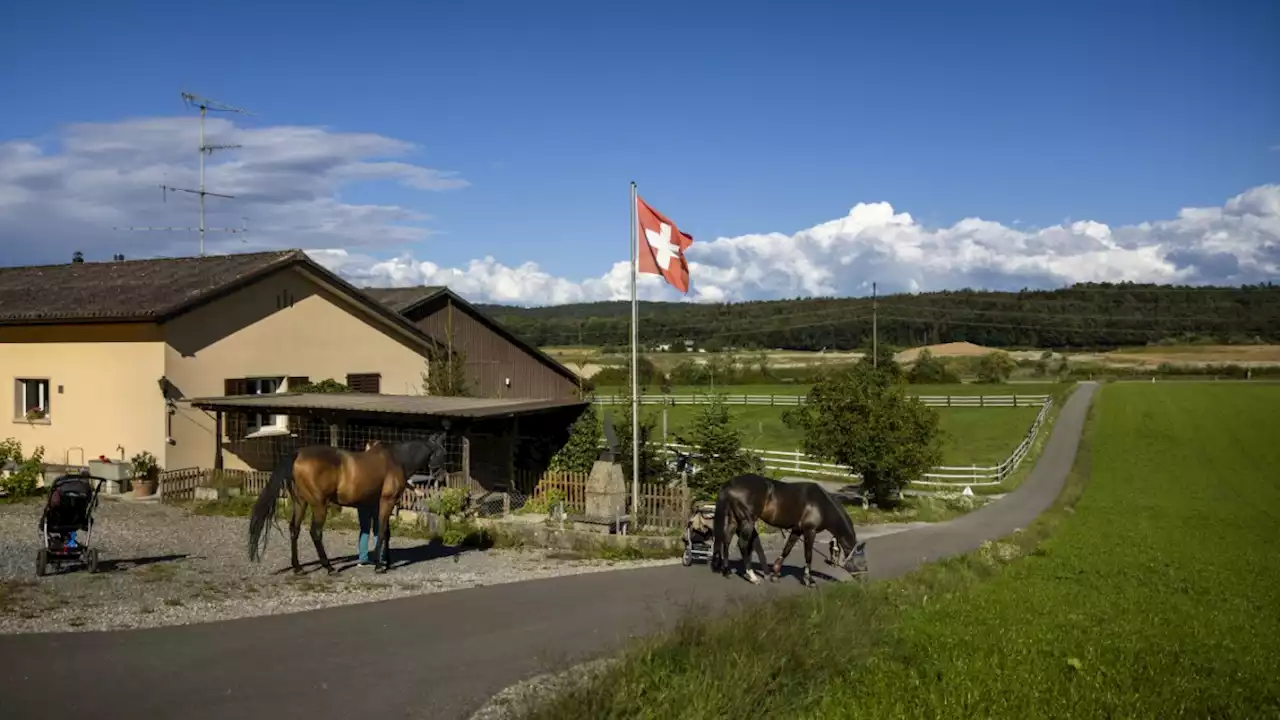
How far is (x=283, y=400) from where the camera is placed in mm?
23406

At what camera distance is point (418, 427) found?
76.2 ft

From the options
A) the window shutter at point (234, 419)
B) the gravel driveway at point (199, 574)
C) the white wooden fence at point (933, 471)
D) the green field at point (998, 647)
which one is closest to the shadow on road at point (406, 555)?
the gravel driveway at point (199, 574)

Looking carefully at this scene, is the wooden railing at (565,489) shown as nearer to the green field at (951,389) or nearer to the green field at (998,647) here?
the green field at (998,647)

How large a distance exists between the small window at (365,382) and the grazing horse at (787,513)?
16803 millimetres

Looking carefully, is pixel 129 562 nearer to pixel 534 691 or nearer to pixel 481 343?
pixel 534 691

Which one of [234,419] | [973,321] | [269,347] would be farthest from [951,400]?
[973,321]

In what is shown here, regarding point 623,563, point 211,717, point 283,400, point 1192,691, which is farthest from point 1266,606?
point 283,400

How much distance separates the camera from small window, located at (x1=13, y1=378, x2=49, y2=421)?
973 inches

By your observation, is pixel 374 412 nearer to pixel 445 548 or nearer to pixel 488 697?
pixel 445 548

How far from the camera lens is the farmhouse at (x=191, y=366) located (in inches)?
Answer: 907

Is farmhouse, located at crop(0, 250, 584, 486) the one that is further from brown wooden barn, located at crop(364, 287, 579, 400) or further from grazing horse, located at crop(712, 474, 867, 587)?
grazing horse, located at crop(712, 474, 867, 587)

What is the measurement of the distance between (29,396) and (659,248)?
57.2 feet

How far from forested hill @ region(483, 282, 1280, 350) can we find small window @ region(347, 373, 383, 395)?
331 ft

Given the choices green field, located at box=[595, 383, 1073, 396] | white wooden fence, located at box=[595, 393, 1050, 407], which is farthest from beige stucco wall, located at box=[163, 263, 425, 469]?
green field, located at box=[595, 383, 1073, 396]
